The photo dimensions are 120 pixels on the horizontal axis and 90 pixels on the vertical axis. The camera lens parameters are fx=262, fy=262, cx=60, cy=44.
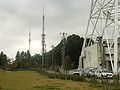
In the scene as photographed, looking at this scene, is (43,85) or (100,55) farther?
(100,55)

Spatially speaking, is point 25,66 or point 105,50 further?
point 25,66

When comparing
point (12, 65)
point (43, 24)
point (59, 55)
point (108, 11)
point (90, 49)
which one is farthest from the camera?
point (12, 65)

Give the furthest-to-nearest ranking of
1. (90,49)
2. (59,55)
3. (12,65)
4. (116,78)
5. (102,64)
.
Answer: (12,65)
(59,55)
(90,49)
(102,64)
(116,78)

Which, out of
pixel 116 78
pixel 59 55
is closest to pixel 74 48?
pixel 59 55

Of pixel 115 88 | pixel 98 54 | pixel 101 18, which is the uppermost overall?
pixel 101 18

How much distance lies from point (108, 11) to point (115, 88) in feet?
87.8

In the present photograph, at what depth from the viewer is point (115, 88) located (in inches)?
758

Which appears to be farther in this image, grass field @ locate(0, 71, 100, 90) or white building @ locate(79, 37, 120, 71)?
white building @ locate(79, 37, 120, 71)

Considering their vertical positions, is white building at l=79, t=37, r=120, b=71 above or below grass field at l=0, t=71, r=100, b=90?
above

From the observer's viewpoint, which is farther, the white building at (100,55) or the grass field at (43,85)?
the white building at (100,55)

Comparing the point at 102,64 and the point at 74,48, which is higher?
the point at 74,48

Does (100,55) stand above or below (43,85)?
above

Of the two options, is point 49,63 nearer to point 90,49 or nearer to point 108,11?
point 90,49

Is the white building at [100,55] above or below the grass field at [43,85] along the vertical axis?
above
